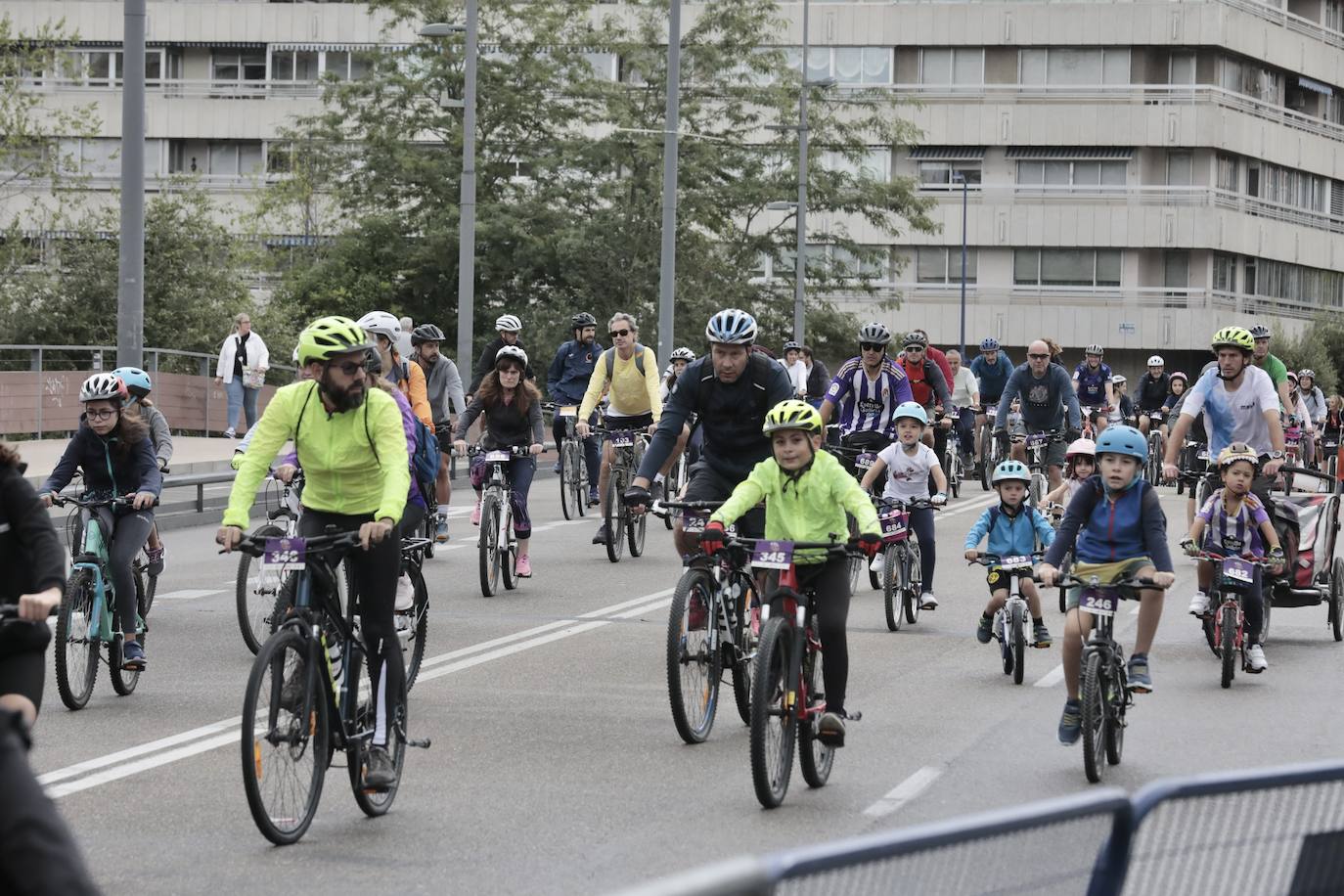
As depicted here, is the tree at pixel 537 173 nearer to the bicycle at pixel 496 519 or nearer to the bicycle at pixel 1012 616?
the bicycle at pixel 496 519

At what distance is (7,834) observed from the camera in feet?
10.1

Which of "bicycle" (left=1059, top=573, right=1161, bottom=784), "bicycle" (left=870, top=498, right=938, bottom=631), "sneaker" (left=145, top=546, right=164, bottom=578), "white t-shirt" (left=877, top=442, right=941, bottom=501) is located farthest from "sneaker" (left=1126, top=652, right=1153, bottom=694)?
"sneaker" (left=145, top=546, right=164, bottom=578)

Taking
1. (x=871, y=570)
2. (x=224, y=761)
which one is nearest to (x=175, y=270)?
(x=871, y=570)

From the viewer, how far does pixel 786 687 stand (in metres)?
8.44

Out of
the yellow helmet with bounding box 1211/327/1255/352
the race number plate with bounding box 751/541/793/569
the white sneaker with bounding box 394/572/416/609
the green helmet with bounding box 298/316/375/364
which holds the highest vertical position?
the yellow helmet with bounding box 1211/327/1255/352

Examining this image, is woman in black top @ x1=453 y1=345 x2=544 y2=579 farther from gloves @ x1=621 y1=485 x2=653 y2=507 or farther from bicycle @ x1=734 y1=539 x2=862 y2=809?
bicycle @ x1=734 y1=539 x2=862 y2=809

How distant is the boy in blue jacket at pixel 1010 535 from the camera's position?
483 inches

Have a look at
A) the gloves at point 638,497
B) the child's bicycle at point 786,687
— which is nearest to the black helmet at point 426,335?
the gloves at point 638,497

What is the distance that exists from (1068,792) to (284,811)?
10.1 feet

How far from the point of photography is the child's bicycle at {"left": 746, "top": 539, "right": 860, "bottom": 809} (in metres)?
8.11

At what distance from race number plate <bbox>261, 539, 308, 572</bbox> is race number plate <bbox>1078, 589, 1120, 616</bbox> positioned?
348 cm

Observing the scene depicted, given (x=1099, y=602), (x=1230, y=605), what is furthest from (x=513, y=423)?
(x=1099, y=602)

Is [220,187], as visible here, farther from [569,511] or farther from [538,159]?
[569,511]

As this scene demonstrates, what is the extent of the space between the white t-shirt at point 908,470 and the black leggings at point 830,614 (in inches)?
235
